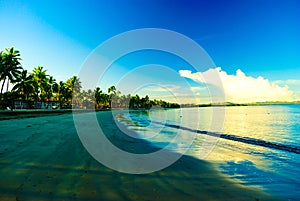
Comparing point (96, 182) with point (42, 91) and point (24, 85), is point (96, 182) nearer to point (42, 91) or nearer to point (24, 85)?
point (24, 85)

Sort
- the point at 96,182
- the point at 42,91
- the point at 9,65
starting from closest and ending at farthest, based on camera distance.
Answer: the point at 96,182 → the point at 9,65 → the point at 42,91

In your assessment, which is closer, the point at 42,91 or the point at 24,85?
the point at 24,85

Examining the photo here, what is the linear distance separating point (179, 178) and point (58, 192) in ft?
12.1

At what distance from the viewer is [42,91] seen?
7912 cm

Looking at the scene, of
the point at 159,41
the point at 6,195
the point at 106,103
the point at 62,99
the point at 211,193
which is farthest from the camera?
the point at 106,103

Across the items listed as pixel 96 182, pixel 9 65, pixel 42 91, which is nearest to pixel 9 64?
pixel 9 65

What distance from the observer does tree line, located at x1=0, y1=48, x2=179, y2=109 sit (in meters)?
49.6

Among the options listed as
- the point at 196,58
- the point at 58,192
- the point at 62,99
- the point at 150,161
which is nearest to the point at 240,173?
the point at 150,161

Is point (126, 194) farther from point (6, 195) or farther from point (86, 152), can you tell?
point (86, 152)

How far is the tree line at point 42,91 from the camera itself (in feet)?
163

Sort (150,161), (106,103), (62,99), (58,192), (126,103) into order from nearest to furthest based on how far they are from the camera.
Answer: (58,192) < (150,161) < (62,99) < (106,103) < (126,103)

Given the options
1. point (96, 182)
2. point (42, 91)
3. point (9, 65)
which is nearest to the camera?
point (96, 182)

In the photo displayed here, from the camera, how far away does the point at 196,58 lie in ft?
47.9

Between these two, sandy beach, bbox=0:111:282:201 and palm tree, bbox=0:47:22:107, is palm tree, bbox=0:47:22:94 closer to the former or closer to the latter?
palm tree, bbox=0:47:22:107
